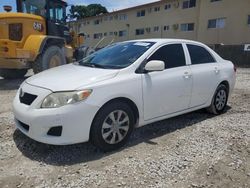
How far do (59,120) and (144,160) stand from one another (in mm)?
1275

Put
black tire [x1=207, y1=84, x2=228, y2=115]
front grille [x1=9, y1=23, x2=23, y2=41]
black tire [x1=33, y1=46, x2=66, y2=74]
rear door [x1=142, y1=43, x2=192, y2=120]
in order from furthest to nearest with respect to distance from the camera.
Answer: black tire [x1=33, y1=46, x2=66, y2=74]
front grille [x1=9, y1=23, x2=23, y2=41]
black tire [x1=207, y1=84, x2=228, y2=115]
rear door [x1=142, y1=43, x2=192, y2=120]

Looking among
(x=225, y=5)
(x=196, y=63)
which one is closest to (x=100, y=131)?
(x=196, y=63)

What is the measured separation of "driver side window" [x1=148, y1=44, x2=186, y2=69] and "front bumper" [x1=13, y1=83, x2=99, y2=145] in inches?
60.1

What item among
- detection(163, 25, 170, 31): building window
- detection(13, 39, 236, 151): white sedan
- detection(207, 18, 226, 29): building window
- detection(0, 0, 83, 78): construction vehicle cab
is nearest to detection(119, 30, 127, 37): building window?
detection(163, 25, 170, 31): building window

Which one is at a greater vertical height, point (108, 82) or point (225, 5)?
point (225, 5)

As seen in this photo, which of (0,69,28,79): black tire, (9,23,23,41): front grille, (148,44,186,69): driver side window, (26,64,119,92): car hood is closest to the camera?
(26,64,119,92): car hood

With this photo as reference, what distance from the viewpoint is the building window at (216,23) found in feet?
78.3

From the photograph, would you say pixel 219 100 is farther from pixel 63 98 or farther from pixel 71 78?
pixel 63 98

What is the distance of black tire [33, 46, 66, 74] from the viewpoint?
8727 mm

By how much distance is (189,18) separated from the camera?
88.6 feet

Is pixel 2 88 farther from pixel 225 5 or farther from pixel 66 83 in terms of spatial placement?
pixel 225 5

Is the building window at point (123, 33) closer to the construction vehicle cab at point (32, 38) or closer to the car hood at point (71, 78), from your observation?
the construction vehicle cab at point (32, 38)

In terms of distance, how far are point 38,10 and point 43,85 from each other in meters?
7.54

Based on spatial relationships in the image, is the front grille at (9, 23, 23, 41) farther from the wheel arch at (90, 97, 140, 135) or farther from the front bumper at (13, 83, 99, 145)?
the wheel arch at (90, 97, 140, 135)
